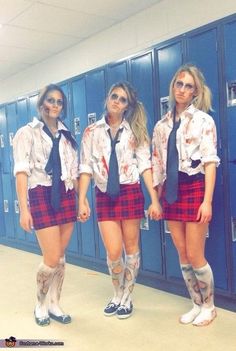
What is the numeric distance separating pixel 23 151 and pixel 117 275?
1035 mm

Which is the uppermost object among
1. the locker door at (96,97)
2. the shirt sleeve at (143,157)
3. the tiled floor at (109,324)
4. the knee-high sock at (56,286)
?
the locker door at (96,97)

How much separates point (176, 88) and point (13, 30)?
2426 mm

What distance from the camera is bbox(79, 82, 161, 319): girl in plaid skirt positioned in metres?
2.38

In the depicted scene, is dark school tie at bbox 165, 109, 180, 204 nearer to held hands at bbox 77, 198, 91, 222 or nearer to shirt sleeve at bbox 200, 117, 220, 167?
shirt sleeve at bbox 200, 117, 220, 167

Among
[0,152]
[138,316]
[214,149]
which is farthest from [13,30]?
[138,316]

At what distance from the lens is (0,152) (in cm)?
505

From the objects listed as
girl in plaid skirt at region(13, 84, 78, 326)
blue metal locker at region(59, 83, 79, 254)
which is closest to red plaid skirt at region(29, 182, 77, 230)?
girl in plaid skirt at region(13, 84, 78, 326)

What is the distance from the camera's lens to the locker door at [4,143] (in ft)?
16.1

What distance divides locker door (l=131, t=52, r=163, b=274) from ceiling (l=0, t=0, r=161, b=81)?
0.79 metres

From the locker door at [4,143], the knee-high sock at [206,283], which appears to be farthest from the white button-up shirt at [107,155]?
the locker door at [4,143]

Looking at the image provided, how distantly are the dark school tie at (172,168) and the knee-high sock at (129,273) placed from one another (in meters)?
0.49

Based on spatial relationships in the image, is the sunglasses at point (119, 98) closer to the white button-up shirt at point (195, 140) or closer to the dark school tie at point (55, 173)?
the white button-up shirt at point (195, 140)

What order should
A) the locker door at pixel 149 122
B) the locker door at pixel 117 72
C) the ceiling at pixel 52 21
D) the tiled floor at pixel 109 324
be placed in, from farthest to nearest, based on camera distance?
the ceiling at pixel 52 21 < the locker door at pixel 117 72 < the locker door at pixel 149 122 < the tiled floor at pixel 109 324

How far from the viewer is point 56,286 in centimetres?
252
